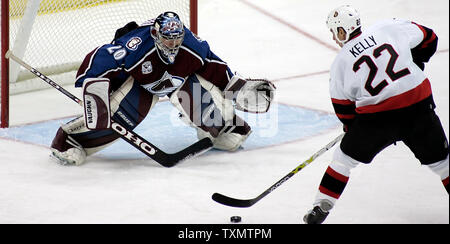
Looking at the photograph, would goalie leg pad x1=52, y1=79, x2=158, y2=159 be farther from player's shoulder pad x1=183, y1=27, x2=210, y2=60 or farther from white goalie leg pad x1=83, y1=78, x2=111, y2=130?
player's shoulder pad x1=183, y1=27, x2=210, y2=60

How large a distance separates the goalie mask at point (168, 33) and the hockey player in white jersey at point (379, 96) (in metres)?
0.81

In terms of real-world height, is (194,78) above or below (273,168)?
above

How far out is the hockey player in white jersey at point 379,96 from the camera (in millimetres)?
2781

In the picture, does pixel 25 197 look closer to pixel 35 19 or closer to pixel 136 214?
pixel 136 214

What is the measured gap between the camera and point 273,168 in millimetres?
3707

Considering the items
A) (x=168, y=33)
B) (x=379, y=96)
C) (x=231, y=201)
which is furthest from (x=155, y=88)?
(x=379, y=96)

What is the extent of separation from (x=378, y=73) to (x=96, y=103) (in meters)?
1.32

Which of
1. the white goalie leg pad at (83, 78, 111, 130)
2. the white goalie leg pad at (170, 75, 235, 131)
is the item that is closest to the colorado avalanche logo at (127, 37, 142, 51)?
the white goalie leg pad at (83, 78, 111, 130)

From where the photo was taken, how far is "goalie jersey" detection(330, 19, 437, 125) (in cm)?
277

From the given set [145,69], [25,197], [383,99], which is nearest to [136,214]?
[25,197]

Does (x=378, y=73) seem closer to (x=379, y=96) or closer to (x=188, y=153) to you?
(x=379, y=96)

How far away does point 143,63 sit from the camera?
3.62 metres

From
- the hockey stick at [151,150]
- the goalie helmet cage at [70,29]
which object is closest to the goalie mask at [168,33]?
the hockey stick at [151,150]

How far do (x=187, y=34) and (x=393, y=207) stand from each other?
1156 mm
